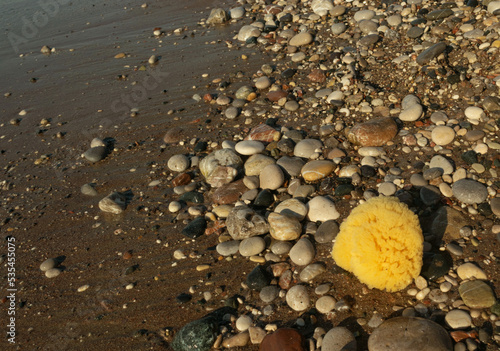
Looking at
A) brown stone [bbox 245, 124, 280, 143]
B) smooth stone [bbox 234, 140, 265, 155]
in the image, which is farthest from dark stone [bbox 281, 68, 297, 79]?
smooth stone [bbox 234, 140, 265, 155]

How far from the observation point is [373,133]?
489 cm

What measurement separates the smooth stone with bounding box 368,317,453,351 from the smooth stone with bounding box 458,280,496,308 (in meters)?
0.41

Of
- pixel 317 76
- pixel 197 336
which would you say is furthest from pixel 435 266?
pixel 317 76

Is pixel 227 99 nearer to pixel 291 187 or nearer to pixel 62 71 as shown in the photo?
pixel 291 187

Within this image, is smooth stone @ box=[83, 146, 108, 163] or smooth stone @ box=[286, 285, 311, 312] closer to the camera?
smooth stone @ box=[286, 285, 311, 312]

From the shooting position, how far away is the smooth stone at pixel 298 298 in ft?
11.4

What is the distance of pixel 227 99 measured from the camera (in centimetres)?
636

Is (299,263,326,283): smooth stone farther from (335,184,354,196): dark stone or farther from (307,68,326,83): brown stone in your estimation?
(307,68,326,83): brown stone

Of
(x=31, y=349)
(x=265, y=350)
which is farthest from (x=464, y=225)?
(x=31, y=349)

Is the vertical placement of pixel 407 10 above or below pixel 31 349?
above

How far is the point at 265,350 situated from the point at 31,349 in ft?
7.40

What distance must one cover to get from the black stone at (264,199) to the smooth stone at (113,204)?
169 centimetres

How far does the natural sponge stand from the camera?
123 inches

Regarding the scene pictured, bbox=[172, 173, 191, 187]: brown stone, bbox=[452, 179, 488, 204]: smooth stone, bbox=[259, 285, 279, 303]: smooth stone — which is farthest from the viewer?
bbox=[172, 173, 191, 187]: brown stone
